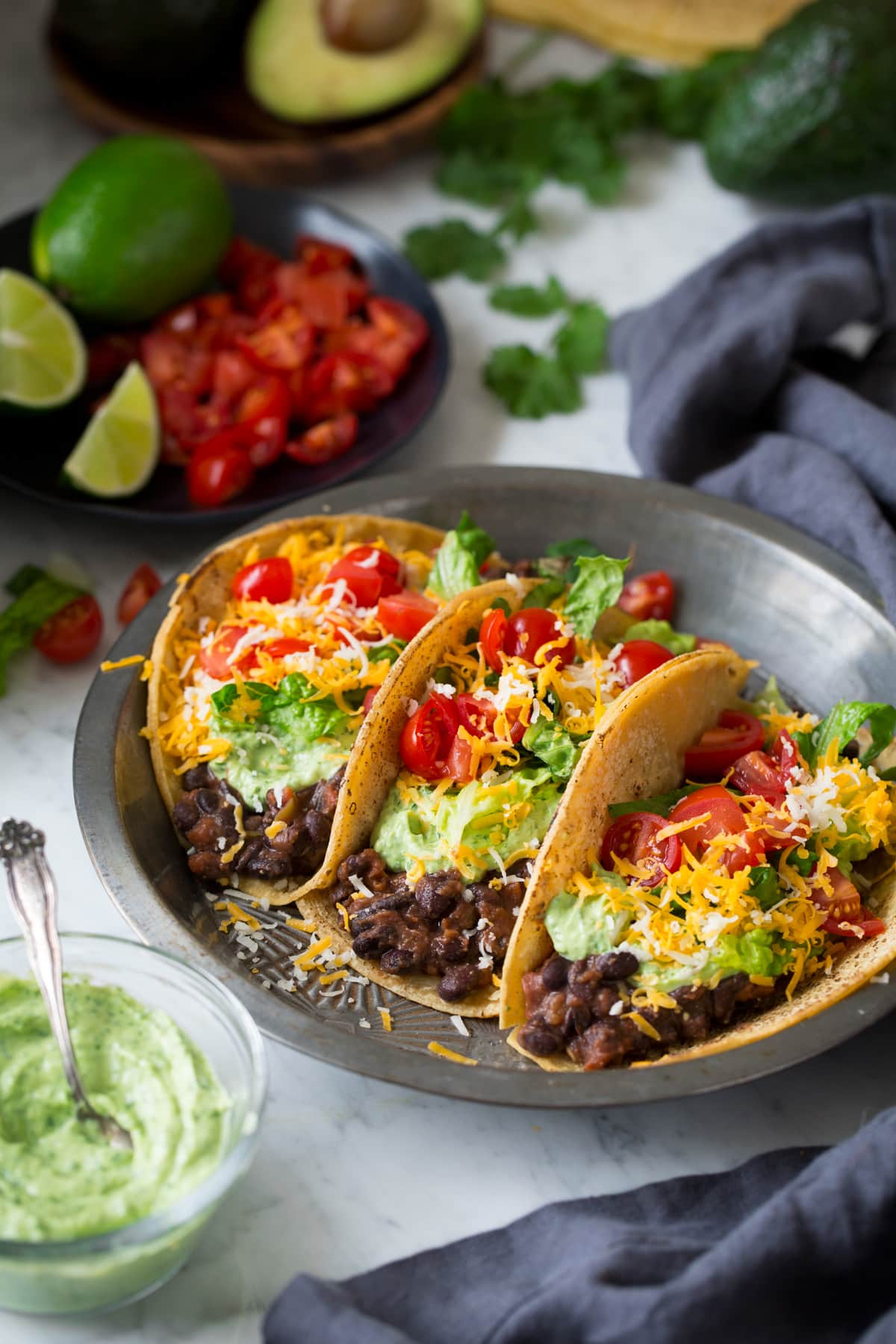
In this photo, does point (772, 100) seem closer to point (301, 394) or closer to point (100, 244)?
point (301, 394)

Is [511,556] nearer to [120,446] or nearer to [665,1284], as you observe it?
[120,446]

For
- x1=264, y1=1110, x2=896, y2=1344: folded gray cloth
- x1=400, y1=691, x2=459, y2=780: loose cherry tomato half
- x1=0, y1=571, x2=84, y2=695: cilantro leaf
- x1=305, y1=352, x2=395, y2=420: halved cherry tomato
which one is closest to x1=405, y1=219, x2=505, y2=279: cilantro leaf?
x1=305, y1=352, x2=395, y2=420: halved cherry tomato

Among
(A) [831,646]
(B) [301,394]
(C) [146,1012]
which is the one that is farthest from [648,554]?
(C) [146,1012]

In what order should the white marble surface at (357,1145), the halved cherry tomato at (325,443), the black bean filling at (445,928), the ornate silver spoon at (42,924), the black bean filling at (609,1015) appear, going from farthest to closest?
1. the halved cherry tomato at (325,443)
2. the black bean filling at (445,928)
3. the black bean filling at (609,1015)
4. the white marble surface at (357,1145)
5. the ornate silver spoon at (42,924)

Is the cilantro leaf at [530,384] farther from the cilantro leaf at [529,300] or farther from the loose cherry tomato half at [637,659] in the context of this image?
the loose cherry tomato half at [637,659]

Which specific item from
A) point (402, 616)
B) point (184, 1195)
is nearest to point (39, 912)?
point (184, 1195)

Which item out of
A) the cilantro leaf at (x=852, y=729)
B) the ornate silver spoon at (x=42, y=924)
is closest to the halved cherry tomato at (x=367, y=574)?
the cilantro leaf at (x=852, y=729)

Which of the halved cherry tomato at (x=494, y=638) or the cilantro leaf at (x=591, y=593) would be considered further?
the cilantro leaf at (x=591, y=593)
